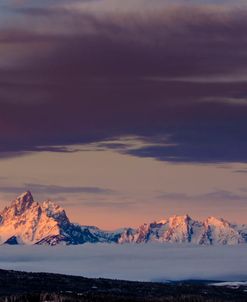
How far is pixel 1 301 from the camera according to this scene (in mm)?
170625

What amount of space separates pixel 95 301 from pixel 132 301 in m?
6.51

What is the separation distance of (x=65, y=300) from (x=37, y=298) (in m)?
4.86

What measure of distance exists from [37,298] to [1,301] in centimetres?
661

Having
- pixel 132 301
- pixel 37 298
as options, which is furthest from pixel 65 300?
pixel 132 301

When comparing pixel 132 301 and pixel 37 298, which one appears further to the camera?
pixel 132 301

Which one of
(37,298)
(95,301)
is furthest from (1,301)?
(95,301)

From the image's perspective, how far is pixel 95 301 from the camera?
600 feet

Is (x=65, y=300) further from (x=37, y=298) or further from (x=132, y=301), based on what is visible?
(x=132, y=301)

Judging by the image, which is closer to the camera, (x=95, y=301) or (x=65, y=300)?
(x=65, y=300)

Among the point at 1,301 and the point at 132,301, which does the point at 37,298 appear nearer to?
the point at 1,301

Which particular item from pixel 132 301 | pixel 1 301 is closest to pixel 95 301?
pixel 132 301

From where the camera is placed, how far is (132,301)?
186 m

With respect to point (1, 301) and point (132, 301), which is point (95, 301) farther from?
point (1, 301)

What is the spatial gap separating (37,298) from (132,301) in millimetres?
23744
